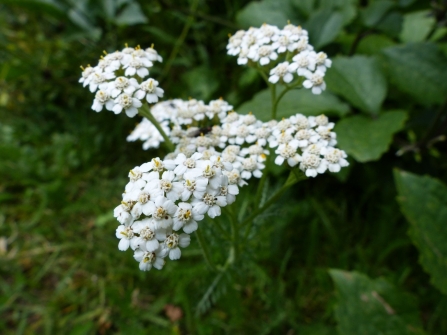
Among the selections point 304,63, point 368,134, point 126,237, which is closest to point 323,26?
point 368,134

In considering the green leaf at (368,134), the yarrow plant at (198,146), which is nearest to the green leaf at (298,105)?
the green leaf at (368,134)

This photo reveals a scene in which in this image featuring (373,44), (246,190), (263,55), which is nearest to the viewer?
(263,55)

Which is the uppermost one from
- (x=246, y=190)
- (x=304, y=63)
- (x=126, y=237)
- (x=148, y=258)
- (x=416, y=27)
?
(x=416, y=27)

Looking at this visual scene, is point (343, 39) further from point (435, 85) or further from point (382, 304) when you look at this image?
point (382, 304)

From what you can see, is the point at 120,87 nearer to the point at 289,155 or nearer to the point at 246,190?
the point at 289,155

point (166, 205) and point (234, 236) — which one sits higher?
point (166, 205)

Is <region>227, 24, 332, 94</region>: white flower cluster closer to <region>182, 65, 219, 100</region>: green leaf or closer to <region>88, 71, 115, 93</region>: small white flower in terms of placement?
<region>88, 71, 115, 93</region>: small white flower

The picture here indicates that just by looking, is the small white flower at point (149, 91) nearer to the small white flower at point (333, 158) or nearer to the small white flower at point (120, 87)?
the small white flower at point (120, 87)
